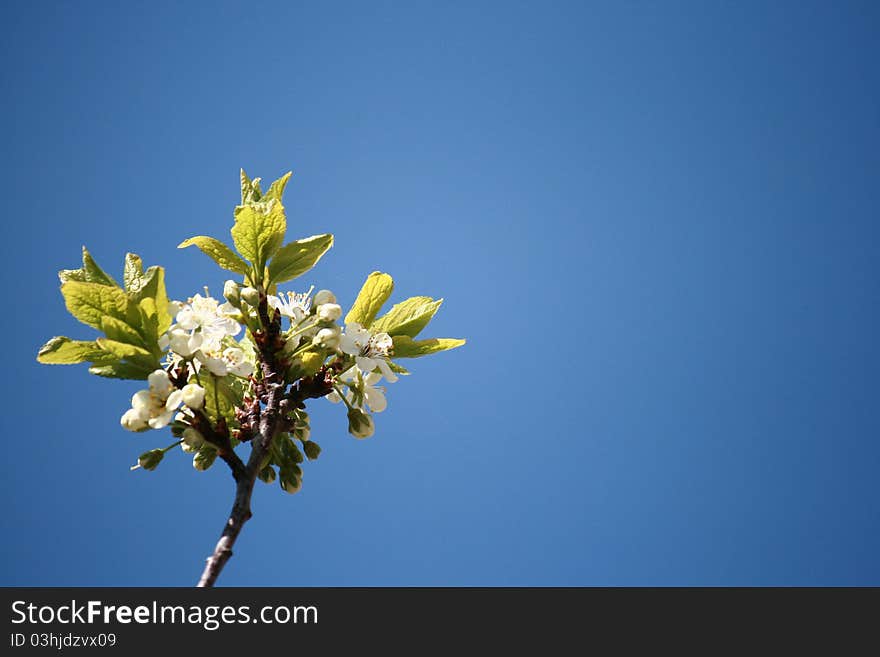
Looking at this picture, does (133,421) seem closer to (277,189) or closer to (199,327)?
(199,327)

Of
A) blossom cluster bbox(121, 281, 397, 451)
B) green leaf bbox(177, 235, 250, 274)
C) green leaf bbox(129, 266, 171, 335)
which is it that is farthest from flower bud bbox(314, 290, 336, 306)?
green leaf bbox(129, 266, 171, 335)

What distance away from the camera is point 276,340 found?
1579 millimetres

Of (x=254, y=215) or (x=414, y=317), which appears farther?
(x=414, y=317)

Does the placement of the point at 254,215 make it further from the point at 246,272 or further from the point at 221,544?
the point at 221,544

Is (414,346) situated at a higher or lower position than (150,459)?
higher

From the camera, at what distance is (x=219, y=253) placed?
1.54 metres

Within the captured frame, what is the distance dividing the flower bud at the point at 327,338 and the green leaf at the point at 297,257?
0.16 metres

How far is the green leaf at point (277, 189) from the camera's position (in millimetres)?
1578

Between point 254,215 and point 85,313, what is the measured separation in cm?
41

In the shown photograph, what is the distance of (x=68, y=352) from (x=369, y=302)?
70 centimetres

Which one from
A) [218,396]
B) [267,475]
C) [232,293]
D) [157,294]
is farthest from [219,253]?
[267,475]

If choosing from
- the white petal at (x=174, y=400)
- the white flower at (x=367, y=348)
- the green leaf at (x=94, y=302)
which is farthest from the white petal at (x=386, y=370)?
the green leaf at (x=94, y=302)

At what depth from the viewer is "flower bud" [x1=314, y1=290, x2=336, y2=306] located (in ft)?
5.31
